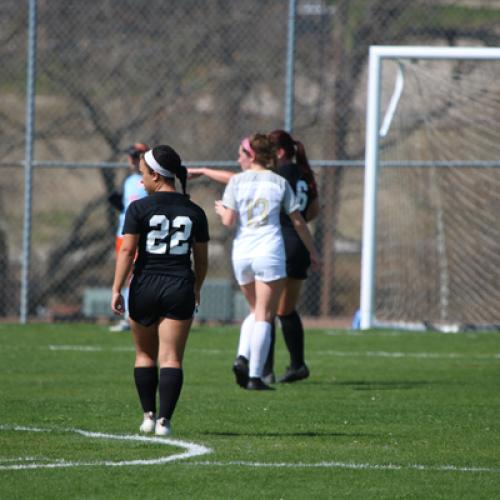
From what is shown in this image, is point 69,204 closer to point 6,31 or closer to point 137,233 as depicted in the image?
point 6,31

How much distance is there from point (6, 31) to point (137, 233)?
46.8ft

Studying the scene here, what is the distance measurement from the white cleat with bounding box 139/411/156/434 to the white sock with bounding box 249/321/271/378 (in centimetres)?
248

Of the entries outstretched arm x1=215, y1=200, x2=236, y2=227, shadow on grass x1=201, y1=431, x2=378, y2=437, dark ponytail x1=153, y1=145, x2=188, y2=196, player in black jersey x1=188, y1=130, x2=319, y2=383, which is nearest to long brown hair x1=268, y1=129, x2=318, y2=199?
player in black jersey x1=188, y1=130, x2=319, y2=383

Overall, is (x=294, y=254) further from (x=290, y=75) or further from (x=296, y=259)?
(x=290, y=75)

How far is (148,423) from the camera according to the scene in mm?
7934

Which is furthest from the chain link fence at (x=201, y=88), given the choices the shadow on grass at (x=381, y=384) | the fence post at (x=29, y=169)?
the shadow on grass at (x=381, y=384)

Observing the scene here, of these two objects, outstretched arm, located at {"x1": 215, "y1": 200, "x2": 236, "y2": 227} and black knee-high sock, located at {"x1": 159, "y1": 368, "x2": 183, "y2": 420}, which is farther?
outstretched arm, located at {"x1": 215, "y1": 200, "x2": 236, "y2": 227}

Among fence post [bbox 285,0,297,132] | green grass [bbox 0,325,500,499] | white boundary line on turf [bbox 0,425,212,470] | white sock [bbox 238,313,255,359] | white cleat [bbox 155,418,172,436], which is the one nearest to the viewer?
green grass [bbox 0,325,500,499]

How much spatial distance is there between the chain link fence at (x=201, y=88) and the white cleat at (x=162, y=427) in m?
10.9

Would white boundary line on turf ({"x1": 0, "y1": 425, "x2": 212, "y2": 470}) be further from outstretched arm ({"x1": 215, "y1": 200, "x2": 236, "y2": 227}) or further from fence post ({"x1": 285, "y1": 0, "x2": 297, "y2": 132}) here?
Result: fence post ({"x1": 285, "y1": 0, "x2": 297, "y2": 132})

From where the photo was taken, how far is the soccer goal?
53.7 ft

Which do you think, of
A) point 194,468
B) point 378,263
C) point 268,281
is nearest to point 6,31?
point 378,263

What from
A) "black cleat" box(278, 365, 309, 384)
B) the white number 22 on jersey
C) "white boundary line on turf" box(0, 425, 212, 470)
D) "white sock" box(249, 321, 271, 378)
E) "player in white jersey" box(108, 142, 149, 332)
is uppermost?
"player in white jersey" box(108, 142, 149, 332)

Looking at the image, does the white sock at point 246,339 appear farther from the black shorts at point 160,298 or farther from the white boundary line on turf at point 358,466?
the white boundary line on turf at point 358,466
